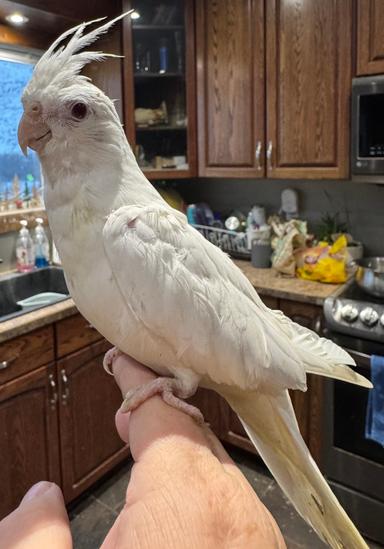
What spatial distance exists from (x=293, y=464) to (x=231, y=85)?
177 cm

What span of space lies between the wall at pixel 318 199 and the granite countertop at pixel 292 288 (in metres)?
0.47

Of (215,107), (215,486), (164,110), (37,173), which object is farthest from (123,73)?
(215,486)

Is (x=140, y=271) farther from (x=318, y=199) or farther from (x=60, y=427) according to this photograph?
(x=318, y=199)

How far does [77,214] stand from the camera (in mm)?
847

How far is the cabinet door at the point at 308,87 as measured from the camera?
6.16ft

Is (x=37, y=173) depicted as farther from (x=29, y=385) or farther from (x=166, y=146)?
(x=29, y=385)

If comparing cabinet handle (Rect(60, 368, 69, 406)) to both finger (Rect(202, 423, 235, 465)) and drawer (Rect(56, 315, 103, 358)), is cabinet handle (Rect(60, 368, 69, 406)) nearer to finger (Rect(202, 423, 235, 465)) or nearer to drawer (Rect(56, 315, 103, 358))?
drawer (Rect(56, 315, 103, 358))

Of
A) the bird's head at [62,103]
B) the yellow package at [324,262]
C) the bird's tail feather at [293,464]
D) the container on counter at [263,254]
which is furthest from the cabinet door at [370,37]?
the bird's tail feather at [293,464]

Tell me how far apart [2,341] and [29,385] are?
0.76ft

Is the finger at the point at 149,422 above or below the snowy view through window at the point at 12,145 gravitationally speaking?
below

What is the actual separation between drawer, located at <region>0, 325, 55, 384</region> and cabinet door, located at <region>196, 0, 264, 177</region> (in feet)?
3.84

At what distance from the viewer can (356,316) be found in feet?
5.49

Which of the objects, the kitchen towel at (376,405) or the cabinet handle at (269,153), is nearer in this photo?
the kitchen towel at (376,405)

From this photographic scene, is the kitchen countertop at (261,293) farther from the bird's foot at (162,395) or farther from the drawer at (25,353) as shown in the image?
the bird's foot at (162,395)
